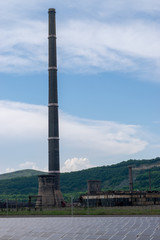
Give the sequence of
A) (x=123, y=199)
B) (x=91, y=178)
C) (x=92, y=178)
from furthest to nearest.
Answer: (x=91, y=178) → (x=92, y=178) → (x=123, y=199)

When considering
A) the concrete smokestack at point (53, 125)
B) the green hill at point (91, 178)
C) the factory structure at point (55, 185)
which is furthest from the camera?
the green hill at point (91, 178)

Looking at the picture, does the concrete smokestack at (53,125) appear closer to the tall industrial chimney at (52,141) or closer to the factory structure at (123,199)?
the tall industrial chimney at (52,141)

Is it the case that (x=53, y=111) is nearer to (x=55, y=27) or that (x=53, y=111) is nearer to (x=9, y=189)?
(x=55, y=27)

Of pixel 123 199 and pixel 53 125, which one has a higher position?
pixel 53 125

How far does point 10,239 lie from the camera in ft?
54.4

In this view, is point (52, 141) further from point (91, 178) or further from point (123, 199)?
point (91, 178)

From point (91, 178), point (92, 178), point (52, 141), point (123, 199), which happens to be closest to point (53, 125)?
point (52, 141)

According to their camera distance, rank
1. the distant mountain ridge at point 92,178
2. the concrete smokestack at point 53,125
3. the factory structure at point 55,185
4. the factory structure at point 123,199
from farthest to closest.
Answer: the distant mountain ridge at point 92,178, the concrete smokestack at point 53,125, the factory structure at point 55,185, the factory structure at point 123,199

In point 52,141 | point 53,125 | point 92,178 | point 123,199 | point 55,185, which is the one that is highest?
point 53,125

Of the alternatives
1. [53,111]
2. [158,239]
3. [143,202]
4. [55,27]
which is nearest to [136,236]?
[158,239]

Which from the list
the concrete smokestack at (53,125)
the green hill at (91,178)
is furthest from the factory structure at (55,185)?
the green hill at (91,178)

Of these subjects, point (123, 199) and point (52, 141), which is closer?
point (123, 199)

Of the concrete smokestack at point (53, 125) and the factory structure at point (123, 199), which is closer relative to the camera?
the factory structure at point (123, 199)

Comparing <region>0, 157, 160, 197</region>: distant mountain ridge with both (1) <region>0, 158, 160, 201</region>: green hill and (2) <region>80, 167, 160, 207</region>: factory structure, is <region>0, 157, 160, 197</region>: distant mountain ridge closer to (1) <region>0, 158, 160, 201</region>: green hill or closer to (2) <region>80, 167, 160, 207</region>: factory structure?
(1) <region>0, 158, 160, 201</region>: green hill
